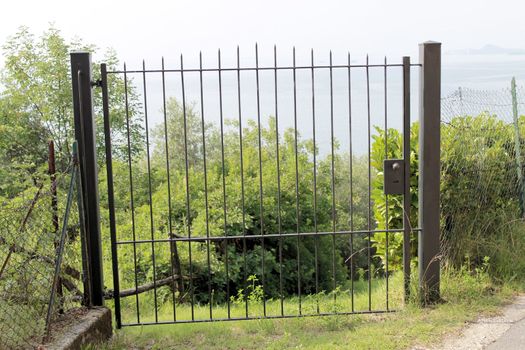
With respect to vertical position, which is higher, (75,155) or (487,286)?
(75,155)

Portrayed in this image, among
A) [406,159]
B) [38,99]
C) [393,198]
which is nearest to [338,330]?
[406,159]

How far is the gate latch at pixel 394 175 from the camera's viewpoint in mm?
6145

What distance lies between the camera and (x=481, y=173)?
25.0 feet

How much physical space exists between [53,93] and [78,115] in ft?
65.4

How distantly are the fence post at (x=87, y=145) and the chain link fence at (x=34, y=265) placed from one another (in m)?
0.13

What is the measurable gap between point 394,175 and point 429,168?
13.4 inches

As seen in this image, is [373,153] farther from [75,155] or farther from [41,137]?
[41,137]

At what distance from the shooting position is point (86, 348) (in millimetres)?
5098

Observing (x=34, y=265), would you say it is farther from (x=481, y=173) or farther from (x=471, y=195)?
(x=481, y=173)

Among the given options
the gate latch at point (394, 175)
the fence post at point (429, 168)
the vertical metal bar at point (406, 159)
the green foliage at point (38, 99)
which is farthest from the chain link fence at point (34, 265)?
the green foliage at point (38, 99)

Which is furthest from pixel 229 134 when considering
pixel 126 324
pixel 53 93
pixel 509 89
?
pixel 126 324

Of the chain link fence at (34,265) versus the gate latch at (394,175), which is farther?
the gate latch at (394,175)

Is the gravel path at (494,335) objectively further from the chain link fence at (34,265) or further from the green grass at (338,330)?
the chain link fence at (34,265)

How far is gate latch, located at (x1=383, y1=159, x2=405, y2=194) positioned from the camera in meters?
6.14
